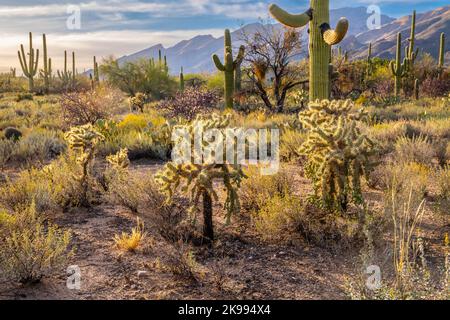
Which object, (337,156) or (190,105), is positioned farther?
(190,105)

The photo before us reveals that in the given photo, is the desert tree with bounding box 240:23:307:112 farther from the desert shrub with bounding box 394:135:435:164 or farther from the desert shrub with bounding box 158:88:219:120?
the desert shrub with bounding box 394:135:435:164

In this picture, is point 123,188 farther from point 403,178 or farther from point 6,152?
point 6,152

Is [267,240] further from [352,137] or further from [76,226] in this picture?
[76,226]

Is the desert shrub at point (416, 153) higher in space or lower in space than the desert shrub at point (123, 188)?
higher

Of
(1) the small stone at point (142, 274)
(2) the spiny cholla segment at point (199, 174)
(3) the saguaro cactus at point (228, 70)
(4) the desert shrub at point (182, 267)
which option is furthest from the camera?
(3) the saguaro cactus at point (228, 70)

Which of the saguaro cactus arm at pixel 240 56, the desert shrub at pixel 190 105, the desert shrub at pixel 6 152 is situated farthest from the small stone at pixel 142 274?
the saguaro cactus arm at pixel 240 56

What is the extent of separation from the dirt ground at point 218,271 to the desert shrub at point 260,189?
1.70 feet

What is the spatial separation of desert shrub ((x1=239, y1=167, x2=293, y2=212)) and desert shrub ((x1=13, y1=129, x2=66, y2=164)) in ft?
18.0

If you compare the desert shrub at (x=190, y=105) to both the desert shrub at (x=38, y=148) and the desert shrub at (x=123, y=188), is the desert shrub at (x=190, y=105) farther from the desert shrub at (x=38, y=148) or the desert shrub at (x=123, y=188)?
the desert shrub at (x=123, y=188)

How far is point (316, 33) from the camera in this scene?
32.4 feet

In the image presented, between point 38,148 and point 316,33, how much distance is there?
6945 mm

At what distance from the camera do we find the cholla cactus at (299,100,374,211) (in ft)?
16.0

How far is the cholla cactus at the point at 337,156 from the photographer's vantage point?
4879mm

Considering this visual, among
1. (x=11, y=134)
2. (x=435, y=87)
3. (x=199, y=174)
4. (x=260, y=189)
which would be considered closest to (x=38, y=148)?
(x=11, y=134)
